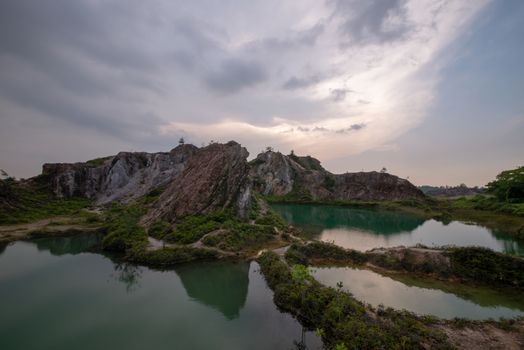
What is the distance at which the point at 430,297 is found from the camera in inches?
941

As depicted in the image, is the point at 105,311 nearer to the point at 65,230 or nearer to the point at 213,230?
the point at 213,230

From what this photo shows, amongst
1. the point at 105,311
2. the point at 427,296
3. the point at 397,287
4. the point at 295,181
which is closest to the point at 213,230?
the point at 105,311

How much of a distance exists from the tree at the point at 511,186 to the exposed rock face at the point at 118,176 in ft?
322

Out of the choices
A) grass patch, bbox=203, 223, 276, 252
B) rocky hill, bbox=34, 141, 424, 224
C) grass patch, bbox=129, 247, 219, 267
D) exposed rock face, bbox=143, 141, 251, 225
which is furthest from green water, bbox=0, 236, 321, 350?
rocky hill, bbox=34, 141, 424, 224

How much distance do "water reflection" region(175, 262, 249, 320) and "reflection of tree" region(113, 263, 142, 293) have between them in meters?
4.26

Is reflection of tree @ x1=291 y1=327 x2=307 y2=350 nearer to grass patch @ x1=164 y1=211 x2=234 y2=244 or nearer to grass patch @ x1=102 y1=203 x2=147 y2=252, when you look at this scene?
grass patch @ x1=164 y1=211 x2=234 y2=244

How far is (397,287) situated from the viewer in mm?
25688

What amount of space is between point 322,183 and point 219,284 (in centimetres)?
10735

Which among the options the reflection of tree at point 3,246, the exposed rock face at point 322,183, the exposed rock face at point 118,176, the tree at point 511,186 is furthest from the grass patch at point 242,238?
the exposed rock face at point 322,183

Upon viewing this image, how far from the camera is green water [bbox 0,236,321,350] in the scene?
18.0 meters

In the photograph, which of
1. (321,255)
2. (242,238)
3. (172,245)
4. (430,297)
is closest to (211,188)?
(242,238)

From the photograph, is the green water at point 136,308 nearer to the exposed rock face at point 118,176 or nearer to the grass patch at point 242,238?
the grass patch at point 242,238

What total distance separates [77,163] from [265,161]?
78347mm

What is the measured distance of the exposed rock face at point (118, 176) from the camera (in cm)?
8406
